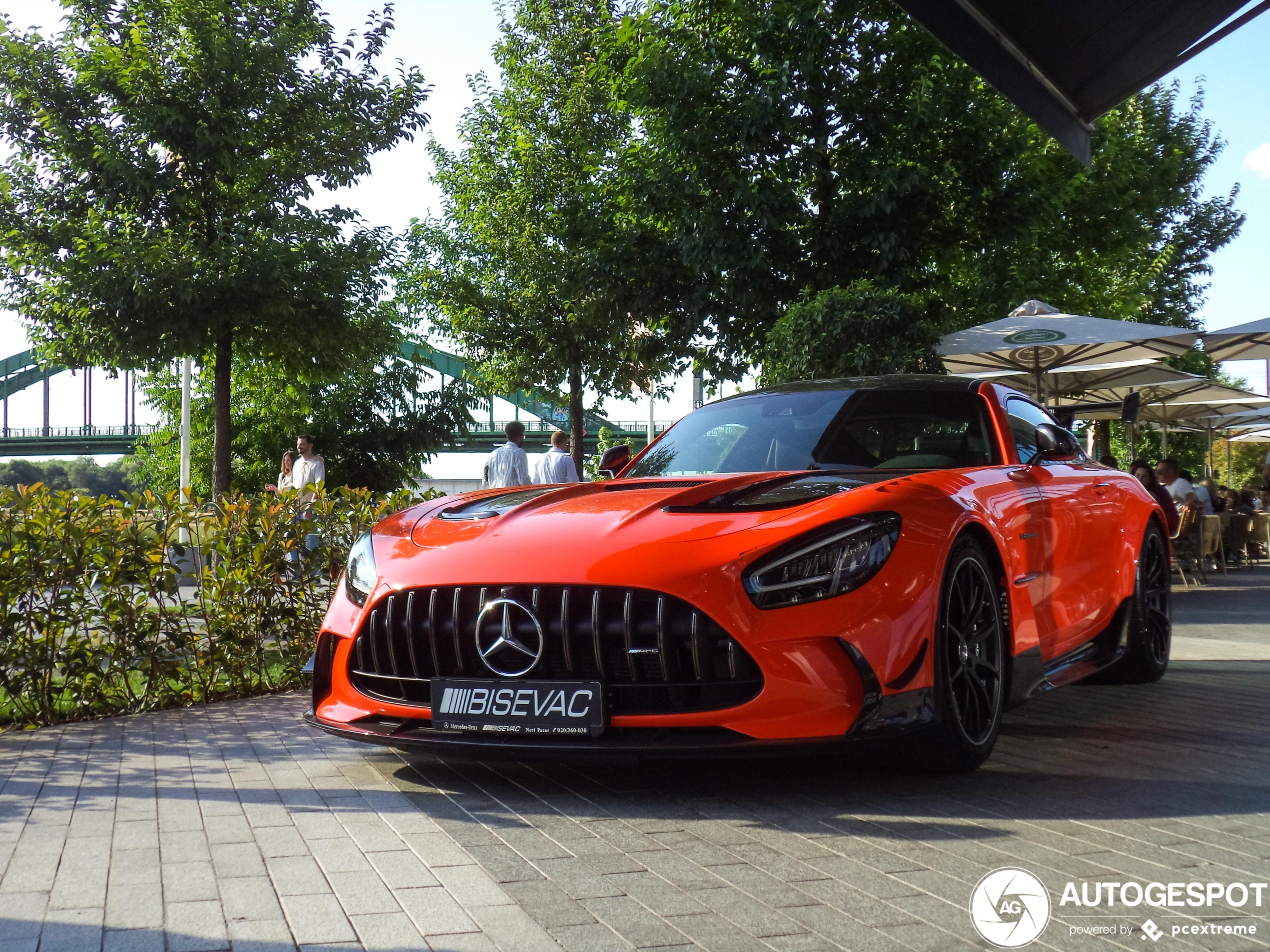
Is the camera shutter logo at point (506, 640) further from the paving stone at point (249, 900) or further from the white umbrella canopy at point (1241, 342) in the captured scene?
the white umbrella canopy at point (1241, 342)

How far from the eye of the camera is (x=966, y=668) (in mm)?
4090

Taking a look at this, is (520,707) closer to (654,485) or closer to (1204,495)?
(654,485)

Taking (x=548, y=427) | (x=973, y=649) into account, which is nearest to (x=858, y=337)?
(x=973, y=649)

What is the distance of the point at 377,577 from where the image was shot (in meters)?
4.14

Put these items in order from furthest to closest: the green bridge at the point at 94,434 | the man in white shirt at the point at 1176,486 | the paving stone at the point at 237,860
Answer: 1. the green bridge at the point at 94,434
2. the man in white shirt at the point at 1176,486
3. the paving stone at the point at 237,860

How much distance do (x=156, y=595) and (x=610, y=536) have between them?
10.3 ft

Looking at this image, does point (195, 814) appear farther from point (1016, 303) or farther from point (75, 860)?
point (1016, 303)

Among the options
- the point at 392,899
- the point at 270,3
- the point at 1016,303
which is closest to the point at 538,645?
the point at 392,899

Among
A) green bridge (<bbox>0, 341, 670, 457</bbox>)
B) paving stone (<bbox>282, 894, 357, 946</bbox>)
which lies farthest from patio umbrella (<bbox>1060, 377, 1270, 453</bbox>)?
green bridge (<bbox>0, 341, 670, 457</bbox>)

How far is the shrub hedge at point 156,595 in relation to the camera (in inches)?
220

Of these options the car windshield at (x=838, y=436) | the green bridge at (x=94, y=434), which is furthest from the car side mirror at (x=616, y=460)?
the green bridge at (x=94, y=434)

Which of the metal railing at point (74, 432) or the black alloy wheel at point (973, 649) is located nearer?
the black alloy wheel at point (973, 649)

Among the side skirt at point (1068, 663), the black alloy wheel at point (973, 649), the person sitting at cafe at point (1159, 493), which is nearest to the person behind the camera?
the black alloy wheel at point (973, 649)

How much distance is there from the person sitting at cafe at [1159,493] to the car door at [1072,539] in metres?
6.04
